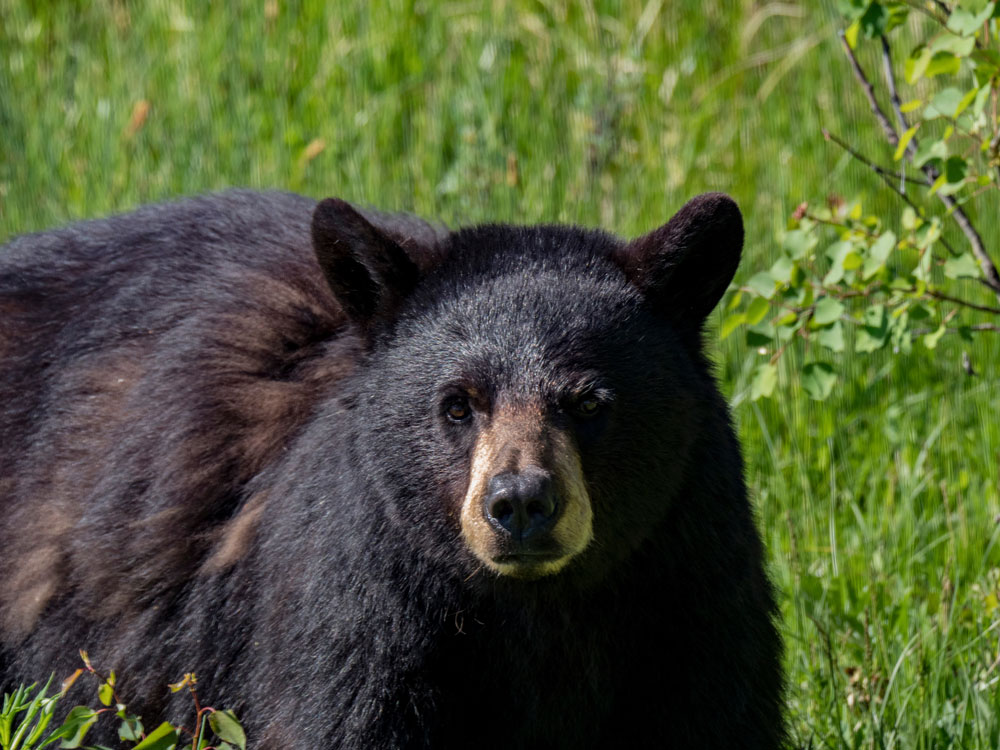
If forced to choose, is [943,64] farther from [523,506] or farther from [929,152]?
[523,506]

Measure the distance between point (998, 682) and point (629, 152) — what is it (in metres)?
3.37

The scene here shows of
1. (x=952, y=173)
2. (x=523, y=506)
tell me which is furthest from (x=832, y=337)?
(x=523, y=506)

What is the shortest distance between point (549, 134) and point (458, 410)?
3.76 metres

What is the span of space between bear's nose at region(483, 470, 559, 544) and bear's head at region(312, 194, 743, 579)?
0.5 inches

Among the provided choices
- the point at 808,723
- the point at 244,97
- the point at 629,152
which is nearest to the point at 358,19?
the point at 244,97

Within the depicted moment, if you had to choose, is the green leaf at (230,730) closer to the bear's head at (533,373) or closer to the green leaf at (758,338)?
the bear's head at (533,373)

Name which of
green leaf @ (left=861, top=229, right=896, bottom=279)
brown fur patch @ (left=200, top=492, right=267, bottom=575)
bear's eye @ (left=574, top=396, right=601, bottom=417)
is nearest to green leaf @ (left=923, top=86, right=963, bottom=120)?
green leaf @ (left=861, top=229, right=896, bottom=279)

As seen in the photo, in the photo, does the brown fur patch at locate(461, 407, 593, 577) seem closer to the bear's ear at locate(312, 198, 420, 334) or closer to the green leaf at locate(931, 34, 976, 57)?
the bear's ear at locate(312, 198, 420, 334)

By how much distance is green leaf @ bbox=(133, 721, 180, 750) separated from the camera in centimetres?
241

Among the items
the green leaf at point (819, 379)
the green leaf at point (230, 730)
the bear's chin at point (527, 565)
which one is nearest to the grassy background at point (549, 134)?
the green leaf at point (819, 379)

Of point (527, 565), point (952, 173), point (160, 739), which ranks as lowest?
point (160, 739)

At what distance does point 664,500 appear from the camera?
3.03 m

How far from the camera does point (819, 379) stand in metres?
3.73

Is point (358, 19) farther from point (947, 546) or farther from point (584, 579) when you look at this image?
point (584, 579)
